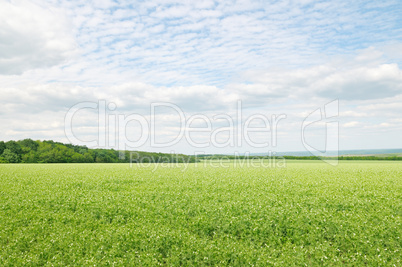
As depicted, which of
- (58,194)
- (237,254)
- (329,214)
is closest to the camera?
(237,254)

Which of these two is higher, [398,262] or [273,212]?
[273,212]

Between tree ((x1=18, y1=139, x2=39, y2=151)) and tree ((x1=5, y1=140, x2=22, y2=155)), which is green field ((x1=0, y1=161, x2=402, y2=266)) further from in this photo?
tree ((x1=18, y1=139, x2=39, y2=151))

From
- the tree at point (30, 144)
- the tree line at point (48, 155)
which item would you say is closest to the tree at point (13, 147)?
the tree line at point (48, 155)

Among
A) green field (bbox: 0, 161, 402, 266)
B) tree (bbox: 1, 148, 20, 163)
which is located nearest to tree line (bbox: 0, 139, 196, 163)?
tree (bbox: 1, 148, 20, 163)

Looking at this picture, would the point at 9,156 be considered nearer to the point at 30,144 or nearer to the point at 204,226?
the point at 30,144

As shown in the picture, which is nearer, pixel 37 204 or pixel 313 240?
pixel 313 240

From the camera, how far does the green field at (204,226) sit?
39.7 feet

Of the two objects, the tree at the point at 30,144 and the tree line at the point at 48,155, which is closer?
the tree line at the point at 48,155

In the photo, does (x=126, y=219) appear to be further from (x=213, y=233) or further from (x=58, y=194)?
(x=58, y=194)

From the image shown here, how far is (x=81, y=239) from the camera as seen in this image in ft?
44.4

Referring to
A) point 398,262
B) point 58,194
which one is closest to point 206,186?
point 58,194

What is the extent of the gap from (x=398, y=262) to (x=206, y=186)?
1366cm

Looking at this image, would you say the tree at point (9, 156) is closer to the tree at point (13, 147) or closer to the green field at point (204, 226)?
the tree at point (13, 147)

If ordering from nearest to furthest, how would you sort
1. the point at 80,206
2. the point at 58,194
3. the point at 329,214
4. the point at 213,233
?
the point at 213,233, the point at 329,214, the point at 80,206, the point at 58,194
